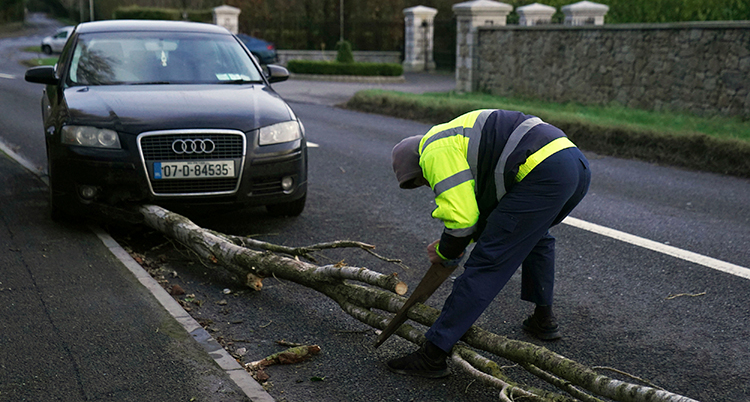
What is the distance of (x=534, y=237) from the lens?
352 centimetres

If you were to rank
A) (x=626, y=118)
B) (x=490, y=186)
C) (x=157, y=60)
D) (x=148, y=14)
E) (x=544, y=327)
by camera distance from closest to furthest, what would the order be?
(x=490, y=186) → (x=544, y=327) → (x=157, y=60) → (x=626, y=118) → (x=148, y=14)

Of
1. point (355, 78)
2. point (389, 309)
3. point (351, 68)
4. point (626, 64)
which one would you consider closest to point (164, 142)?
point (389, 309)

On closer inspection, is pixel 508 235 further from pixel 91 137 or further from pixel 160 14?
pixel 160 14

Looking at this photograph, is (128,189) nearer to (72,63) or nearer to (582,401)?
(72,63)

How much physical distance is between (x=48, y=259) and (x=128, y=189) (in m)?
0.79

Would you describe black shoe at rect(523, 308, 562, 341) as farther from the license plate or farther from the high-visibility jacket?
the license plate

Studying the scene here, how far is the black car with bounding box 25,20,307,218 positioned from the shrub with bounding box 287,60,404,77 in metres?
20.3

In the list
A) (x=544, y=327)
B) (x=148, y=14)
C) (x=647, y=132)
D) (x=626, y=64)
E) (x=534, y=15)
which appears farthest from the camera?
(x=148, y=14)

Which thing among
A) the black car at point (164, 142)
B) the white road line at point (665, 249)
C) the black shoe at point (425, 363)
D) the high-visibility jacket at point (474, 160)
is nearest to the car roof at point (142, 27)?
the black car at point (164, 142)

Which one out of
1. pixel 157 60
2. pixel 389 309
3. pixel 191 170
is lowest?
pixel 389 309

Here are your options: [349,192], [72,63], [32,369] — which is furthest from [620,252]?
[72,63]

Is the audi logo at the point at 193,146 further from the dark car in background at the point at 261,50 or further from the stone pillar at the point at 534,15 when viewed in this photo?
the dark car in background at the point at 261,50

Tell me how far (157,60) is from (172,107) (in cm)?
127

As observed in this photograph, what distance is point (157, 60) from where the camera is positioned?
6980 millimetres
